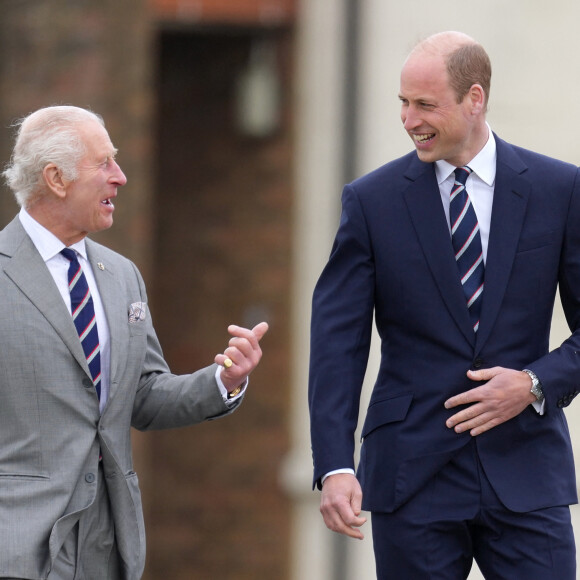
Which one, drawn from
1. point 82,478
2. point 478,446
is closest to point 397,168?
point 478,446

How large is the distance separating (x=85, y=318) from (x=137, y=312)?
7.5 inches

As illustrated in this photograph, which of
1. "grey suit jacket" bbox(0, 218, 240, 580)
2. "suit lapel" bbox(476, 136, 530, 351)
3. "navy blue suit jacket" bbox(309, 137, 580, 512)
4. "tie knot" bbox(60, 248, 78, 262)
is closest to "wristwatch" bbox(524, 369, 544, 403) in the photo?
"navy blue suit jacket" bbox(309, 137, 580, 512)

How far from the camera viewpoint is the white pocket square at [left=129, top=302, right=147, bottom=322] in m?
4.11

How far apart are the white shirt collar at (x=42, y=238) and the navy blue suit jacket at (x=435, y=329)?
0.71 meters

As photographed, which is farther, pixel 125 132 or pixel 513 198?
pixel 125 132

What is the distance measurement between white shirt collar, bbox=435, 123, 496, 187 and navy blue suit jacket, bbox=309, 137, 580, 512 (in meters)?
0.03

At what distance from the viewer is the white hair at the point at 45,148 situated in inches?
157

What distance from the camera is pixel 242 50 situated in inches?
339

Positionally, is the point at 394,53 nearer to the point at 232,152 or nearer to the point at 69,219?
the point at 232,152

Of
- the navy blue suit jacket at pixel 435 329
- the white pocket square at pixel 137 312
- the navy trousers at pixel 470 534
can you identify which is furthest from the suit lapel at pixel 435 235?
the white pocket square at pixel 137 312

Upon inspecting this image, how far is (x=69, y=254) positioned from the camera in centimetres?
404

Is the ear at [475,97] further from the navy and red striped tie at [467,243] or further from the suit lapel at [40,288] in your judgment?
the suit lapel at [40,288]

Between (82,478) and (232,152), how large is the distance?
4916 mm

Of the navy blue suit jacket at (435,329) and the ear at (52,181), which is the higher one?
the ear at (52,181)
